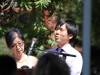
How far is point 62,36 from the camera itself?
14.8 ft

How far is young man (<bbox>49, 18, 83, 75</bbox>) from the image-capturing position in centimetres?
436

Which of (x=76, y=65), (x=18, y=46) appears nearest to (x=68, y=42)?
(x=76, y=65)

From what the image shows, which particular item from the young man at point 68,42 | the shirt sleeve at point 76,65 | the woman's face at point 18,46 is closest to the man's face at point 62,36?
the young man at point 68,42

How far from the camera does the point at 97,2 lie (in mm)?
6449

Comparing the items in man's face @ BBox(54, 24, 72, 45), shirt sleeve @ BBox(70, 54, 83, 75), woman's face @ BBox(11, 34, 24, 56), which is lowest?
shirt sleeve @ BBox(70, 54, 83, 75)

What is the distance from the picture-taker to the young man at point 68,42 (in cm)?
436

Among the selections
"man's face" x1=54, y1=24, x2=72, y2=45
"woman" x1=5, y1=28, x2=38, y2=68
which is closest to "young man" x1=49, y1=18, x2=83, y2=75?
"man's face" x1=54, y1=24, x2=72, y2=45

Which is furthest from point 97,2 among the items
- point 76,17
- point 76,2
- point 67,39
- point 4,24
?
point 76,17

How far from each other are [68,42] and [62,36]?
10 cm

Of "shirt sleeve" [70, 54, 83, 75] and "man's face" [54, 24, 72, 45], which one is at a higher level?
"man's face" [54, 24, 72, 45]

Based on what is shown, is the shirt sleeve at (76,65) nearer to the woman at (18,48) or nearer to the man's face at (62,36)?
the man's face at (62,36)

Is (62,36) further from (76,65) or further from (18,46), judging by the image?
(18,46)

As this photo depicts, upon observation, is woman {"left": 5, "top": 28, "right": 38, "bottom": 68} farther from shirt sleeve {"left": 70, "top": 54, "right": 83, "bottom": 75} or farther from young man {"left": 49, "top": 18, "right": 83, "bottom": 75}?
shirt sleeve {"left": 70, "top": 54, "right": 83, "bottom": 75}

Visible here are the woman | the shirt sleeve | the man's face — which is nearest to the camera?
the shirt sleeve
